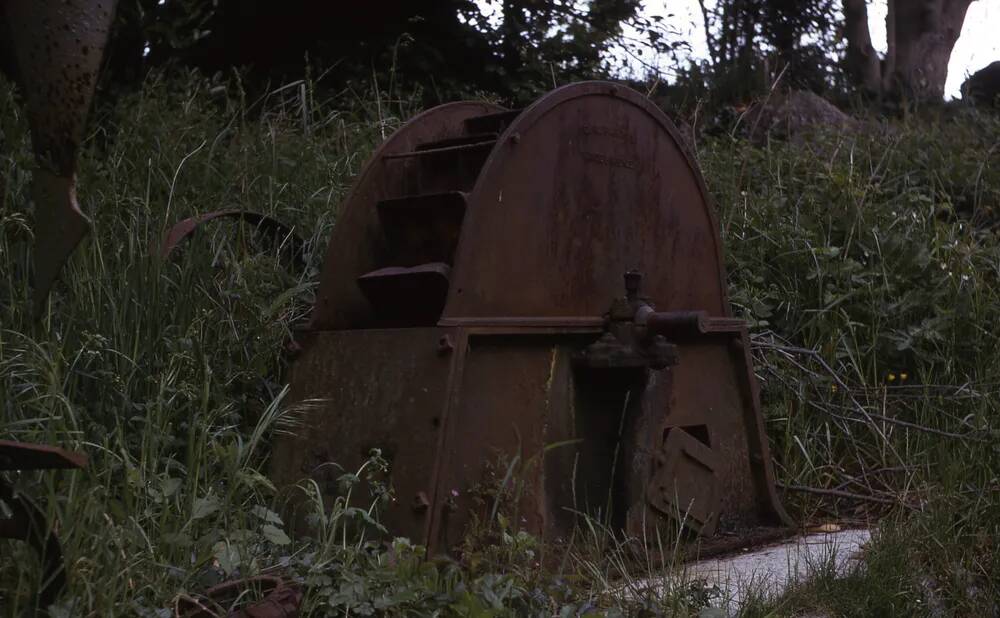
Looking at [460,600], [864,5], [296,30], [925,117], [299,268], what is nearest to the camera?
[460,600]

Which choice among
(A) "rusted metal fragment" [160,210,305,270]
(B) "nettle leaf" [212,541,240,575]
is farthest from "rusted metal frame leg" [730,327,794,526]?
(B) "nettle leaf" [212,541,240,575]

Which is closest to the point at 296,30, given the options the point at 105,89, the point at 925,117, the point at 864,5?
the point at 105,89

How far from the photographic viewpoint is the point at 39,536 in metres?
2.37

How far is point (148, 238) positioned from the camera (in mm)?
4316

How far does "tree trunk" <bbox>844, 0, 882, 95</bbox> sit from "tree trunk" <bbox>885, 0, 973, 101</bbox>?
0.28 m

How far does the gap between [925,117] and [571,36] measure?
3507 mm

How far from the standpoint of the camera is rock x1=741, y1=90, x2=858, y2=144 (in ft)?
29.6

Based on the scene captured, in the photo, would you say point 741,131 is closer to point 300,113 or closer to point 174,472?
point 300,113

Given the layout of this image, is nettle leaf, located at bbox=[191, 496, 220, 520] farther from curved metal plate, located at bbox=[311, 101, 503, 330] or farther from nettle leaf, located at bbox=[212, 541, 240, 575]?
curved metal plate, located at bbox=[311, 101, 503, 330]

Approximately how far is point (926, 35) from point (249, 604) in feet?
49.7

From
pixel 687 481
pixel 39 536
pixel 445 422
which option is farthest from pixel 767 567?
pixel 39 536

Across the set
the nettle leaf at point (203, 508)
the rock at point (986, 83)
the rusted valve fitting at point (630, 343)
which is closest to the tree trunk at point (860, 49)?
the rock at point (986, 83)

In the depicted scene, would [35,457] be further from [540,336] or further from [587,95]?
[587,95]

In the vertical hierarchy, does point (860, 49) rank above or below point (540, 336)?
above
